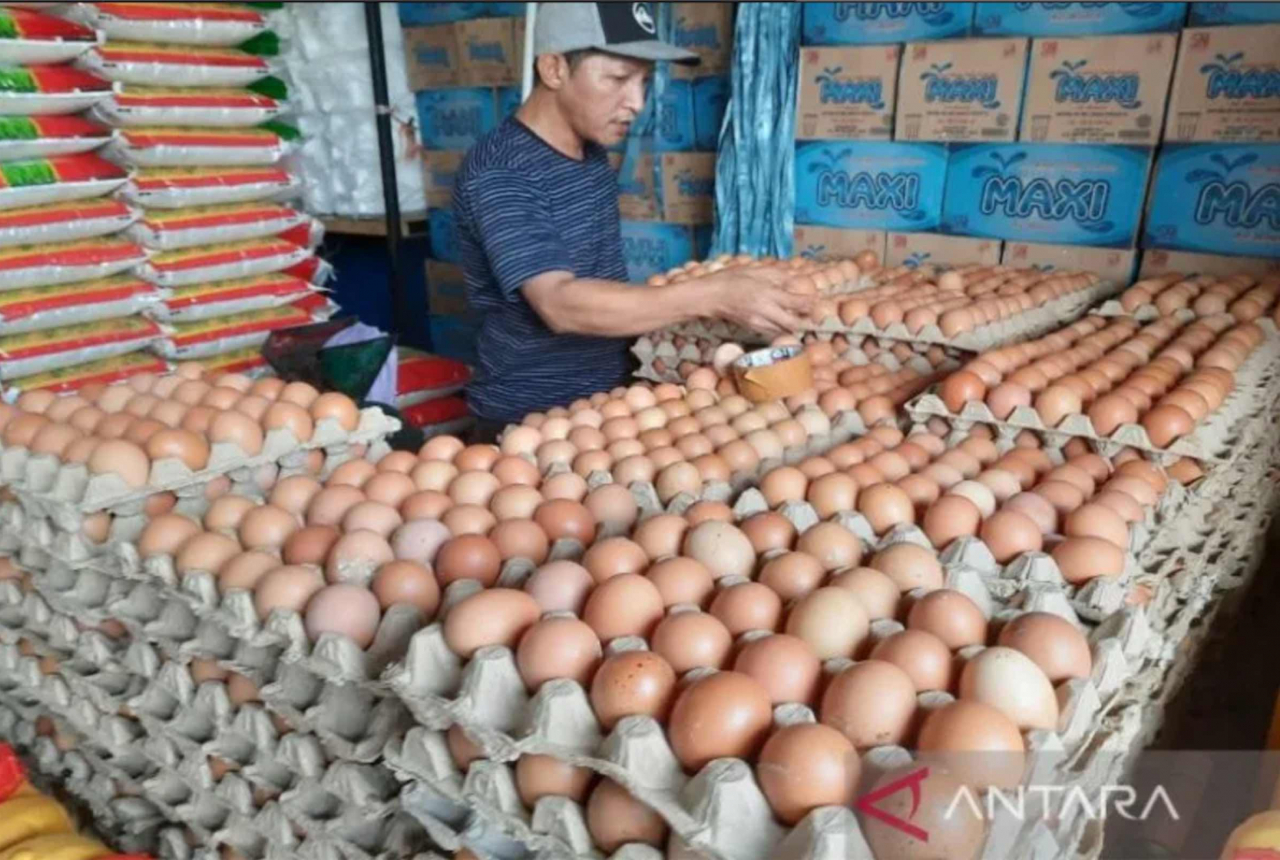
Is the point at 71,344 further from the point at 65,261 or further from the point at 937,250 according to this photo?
the point at 937,250

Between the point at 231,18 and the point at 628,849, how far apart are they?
3.55m

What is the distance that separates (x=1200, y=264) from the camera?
8.82 feet

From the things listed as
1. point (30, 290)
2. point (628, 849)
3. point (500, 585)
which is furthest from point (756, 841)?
point (30, 290)

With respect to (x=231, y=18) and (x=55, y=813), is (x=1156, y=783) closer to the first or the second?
(x=55, y=813)

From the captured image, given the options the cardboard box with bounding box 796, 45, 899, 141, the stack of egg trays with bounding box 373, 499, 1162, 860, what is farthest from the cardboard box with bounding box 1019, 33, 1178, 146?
the stack of egg trays with bounding box 373, 499, 1162, 860

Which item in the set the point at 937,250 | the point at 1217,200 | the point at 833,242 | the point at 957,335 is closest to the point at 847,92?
the point at 833,242

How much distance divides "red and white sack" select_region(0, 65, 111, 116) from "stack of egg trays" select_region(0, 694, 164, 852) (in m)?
1.99

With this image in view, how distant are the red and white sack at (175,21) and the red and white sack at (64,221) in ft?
1.88

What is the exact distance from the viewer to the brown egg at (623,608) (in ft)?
3.25

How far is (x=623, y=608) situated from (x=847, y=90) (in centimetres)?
266

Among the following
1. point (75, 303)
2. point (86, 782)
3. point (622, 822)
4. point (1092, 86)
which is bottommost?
point (86, 782)

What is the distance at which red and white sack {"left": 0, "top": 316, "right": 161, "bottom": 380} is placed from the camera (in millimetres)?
3018

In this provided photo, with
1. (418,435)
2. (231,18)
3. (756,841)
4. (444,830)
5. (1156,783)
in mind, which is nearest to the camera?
(756,841)

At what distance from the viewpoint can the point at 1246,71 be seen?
2.51 metres
